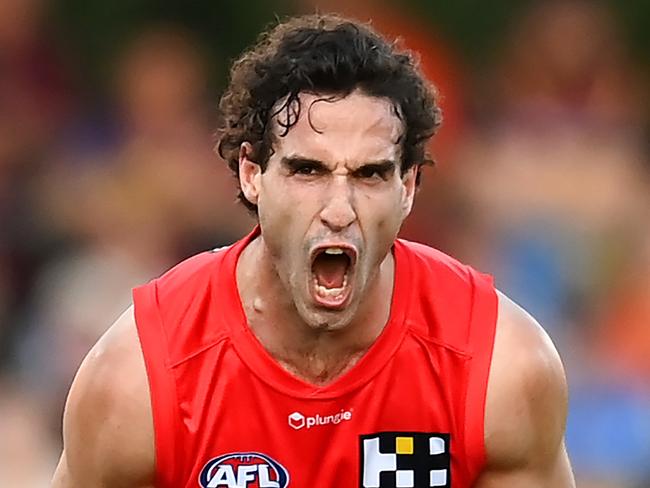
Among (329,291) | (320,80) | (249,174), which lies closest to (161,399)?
(329,291)

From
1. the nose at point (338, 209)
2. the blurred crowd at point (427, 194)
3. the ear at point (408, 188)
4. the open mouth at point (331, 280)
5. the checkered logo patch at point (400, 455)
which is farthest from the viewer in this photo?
the blurred crowd at point (427, 194)

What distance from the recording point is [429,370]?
4.40 m

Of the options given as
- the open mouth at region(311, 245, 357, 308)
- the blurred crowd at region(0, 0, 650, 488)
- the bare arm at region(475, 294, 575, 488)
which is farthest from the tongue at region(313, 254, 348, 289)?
the blurred crowd at region(0, 0, 650, 488)

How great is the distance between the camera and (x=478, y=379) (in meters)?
4.37

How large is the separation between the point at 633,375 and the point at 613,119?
1.48m

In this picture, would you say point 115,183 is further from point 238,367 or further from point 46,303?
point 238,367

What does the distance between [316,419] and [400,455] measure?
0.24 metres

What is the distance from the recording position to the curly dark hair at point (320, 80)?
425 centimetres

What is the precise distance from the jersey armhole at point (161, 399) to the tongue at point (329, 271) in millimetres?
481

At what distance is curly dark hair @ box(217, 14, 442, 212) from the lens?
13.9ft

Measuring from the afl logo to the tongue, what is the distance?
0.53m

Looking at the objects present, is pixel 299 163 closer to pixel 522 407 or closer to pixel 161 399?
pixel 161 399

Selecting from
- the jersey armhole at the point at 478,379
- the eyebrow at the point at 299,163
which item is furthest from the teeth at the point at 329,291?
the jersey armhole at the point at 478,379

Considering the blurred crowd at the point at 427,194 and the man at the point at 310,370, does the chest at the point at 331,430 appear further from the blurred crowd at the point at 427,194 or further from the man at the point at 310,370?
the blurred crowd at the point at 427,194
